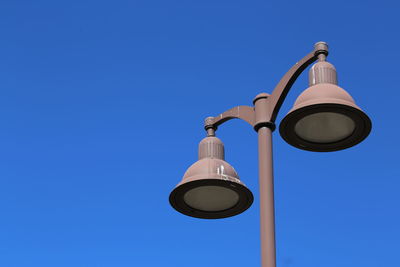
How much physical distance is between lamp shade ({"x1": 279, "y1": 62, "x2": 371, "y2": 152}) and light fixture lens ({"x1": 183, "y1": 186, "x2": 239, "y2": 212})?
94cm

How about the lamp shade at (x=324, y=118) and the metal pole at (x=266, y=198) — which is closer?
the metal pole at (x=266, y=198)

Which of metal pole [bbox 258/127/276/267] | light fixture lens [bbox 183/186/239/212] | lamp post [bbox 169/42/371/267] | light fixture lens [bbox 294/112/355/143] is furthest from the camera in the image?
light fixture lens [bbox 183/186/239/212]

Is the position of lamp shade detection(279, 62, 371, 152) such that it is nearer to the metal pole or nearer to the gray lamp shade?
the gray lamp shade

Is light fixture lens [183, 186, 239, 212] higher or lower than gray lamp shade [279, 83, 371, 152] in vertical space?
lower

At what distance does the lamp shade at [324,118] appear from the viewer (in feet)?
28.8

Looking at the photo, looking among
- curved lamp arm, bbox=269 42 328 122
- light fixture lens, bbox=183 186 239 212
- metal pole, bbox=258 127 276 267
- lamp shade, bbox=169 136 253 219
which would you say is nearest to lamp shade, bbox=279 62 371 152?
curved lamp arm, bbox=269 42 328 122

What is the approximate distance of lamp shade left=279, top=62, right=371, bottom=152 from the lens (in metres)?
8.77

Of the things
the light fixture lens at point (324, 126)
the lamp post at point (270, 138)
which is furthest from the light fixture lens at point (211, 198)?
the light fixture lens at point (324, 126)

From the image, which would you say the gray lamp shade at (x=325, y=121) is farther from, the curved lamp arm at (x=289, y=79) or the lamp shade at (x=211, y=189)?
the lamp shade at (x=211, y=189)

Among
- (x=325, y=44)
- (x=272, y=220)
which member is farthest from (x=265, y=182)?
(x=325, y=44)

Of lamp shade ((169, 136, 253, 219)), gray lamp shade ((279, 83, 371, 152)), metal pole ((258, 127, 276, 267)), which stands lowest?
metal pole ((258, 127, 276, 267))

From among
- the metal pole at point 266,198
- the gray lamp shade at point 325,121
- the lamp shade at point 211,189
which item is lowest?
the metal pole at point 266,198

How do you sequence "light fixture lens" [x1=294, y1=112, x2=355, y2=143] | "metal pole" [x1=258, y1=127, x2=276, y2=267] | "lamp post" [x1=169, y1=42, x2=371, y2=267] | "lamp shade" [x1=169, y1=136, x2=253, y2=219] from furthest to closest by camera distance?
"lamp shade" [x1=169, y1=136, x2=253, y2=219] → "light fixture lens" [x1=294, y1=112, x2=355, y2=143] → "lamp post" [x1=169, y1=42, x2=371, y2=267] → "metal pole" [x1=258, y1=127, x2=276, y2=267]

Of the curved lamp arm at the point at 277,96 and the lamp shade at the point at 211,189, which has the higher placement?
the curved lamp arm at the point at 277,96
